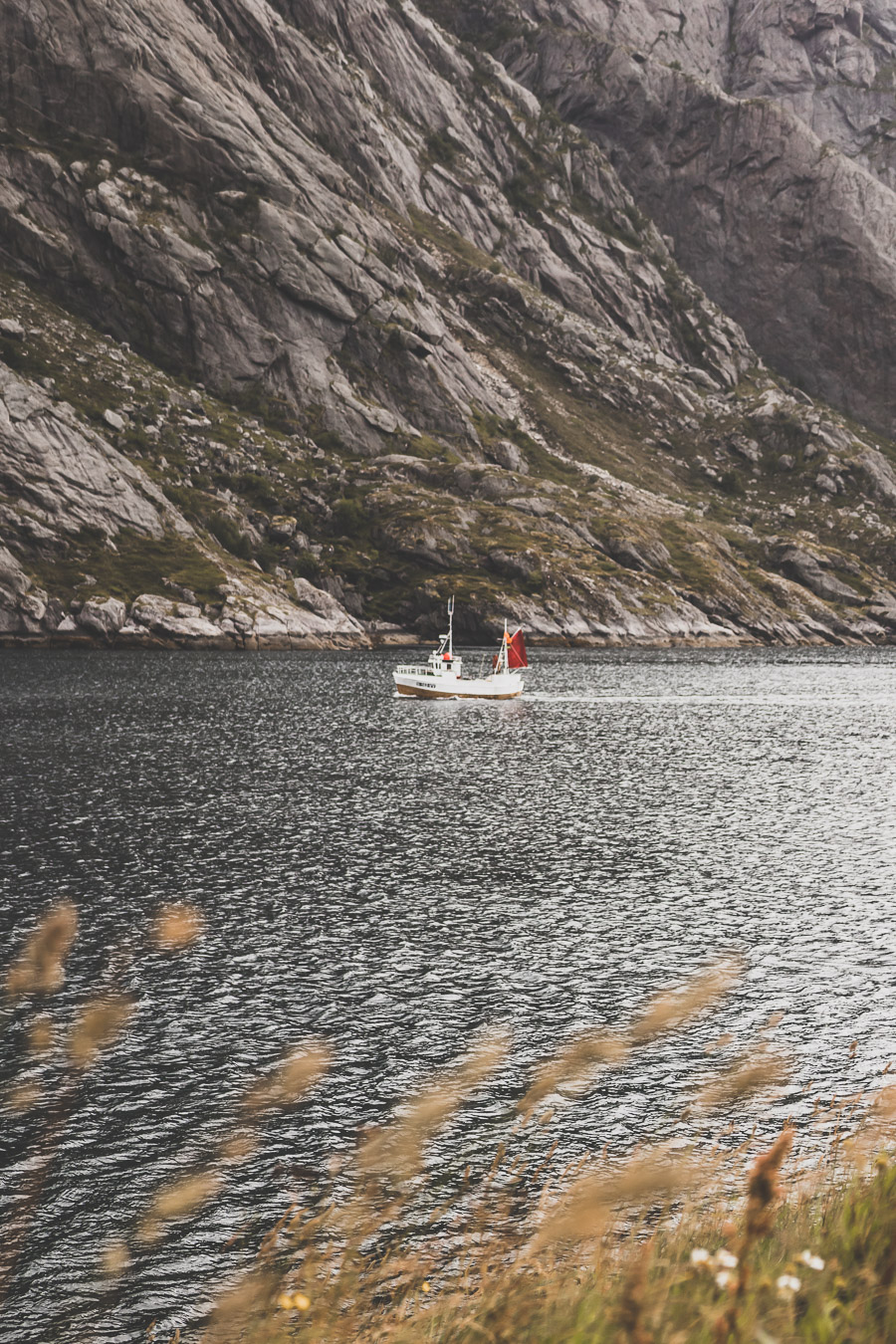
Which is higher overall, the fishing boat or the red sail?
the red sail

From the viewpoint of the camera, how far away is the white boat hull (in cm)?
10956

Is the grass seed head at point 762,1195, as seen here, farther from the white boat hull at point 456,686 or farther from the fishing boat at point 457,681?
the fishing boat at point 457,681

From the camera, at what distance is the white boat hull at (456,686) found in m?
110

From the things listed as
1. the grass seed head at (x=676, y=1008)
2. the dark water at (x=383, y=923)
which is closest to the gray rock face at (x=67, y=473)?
the dark water at (x=383, y=923)

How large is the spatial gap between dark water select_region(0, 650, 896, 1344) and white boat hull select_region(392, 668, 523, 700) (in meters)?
29.8

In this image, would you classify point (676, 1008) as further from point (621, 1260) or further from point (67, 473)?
point (67, 473)

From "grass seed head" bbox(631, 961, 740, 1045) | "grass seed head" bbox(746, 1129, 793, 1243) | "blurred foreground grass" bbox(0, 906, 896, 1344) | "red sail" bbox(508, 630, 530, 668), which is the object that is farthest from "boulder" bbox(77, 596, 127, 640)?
"grass seed head" bbox(746, 1129, 793, 1243)

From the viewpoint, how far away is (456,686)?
11188cm

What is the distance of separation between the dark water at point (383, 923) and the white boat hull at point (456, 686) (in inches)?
1174

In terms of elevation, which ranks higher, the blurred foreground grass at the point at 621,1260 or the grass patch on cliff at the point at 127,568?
the grass patch on cliff at the point at 127,568

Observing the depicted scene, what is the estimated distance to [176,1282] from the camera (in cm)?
1466

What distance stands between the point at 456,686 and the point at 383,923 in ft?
263

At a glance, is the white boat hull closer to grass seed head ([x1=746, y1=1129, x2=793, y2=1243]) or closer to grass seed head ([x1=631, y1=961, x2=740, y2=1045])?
grass seed head ([x1=631, y1=961, x2=740, y2=1045])

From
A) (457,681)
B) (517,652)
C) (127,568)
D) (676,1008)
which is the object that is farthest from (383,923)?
(127,568)
